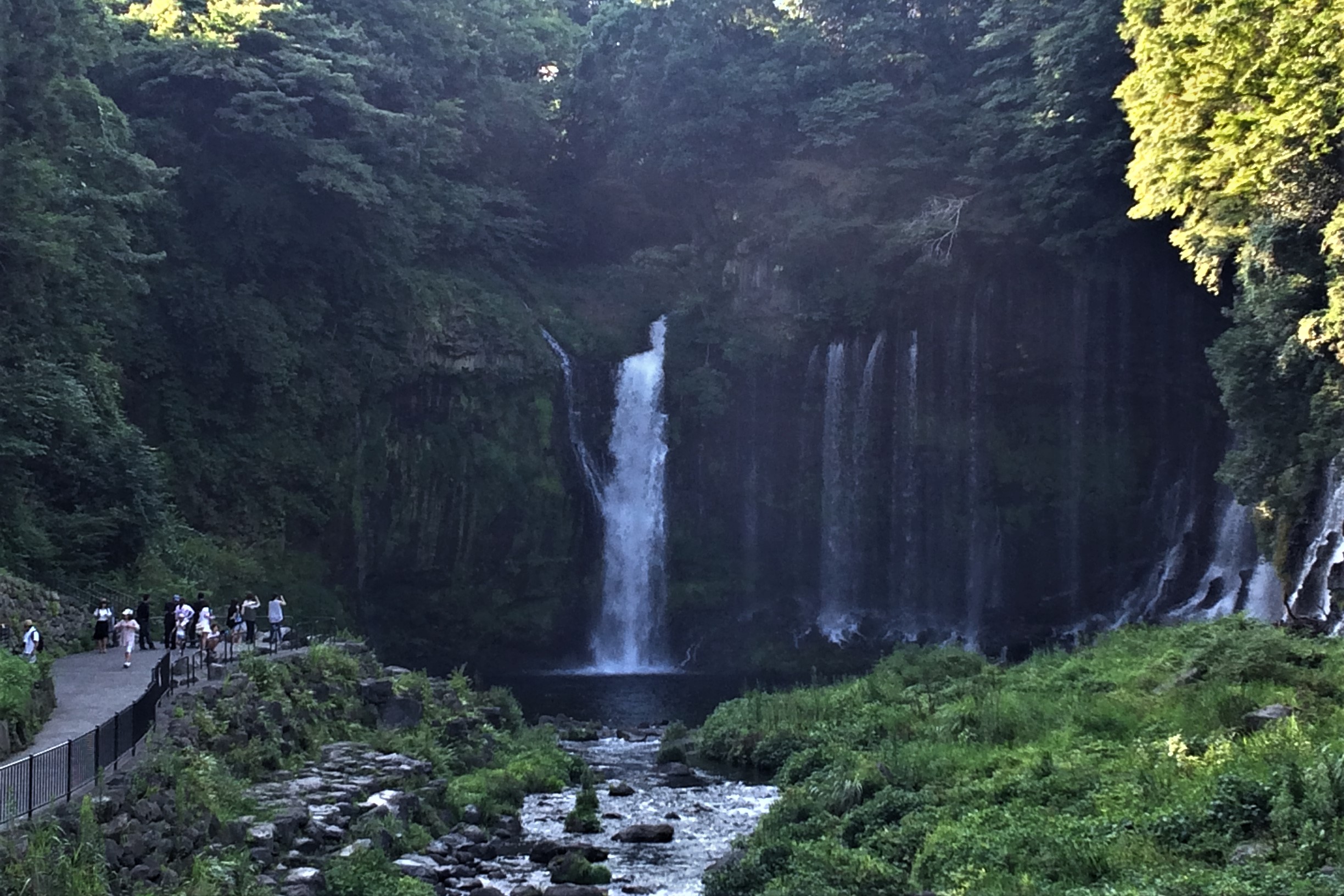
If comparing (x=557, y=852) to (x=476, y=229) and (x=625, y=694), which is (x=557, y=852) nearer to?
(x=625, y=694)

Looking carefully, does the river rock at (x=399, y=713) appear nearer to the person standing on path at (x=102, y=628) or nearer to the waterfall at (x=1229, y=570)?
the person standing on path at (x=102, y=628)

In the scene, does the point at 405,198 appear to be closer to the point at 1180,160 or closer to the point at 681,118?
the point at 681,118

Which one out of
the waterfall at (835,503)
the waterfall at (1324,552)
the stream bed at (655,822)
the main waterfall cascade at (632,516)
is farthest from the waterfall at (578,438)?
the waterfall at (1324,552)

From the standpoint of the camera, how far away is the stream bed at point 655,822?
16547mm

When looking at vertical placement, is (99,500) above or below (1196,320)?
below

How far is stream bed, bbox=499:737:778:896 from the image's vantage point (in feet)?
54.3

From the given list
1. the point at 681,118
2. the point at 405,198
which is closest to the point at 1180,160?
the point at 681,118

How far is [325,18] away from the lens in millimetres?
41062

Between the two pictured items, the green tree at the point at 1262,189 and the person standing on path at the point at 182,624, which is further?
the green tree at the point at 1262,189

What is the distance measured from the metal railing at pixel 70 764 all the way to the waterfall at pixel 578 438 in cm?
2660

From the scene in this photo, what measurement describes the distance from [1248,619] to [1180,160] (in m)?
10.7

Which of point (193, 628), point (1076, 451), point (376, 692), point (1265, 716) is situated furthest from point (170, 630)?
point (1076, 451)

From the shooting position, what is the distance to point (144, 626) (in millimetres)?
25812

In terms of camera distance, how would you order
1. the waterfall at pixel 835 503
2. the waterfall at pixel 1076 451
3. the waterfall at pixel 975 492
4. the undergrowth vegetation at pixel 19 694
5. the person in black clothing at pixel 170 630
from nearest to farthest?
the undergrowth vegetation at pixel 19 694
the person in black clothing at pixel 170 630
the waterfall at pixel 1076 451
the waterfall at pixel 975 492
the waterfall at pixel 835 503
